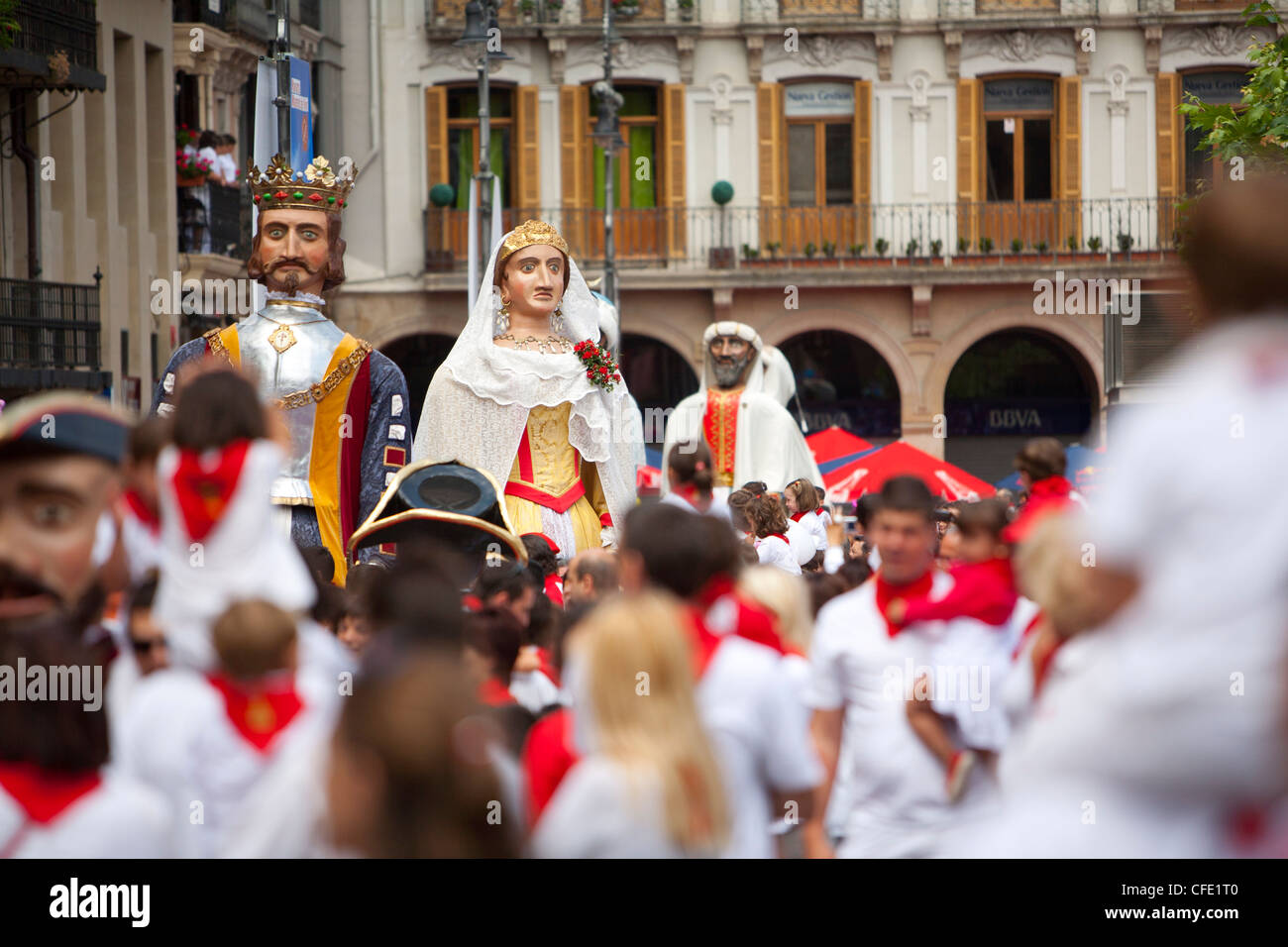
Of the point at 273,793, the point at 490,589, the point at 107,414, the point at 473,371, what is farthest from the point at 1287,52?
the point at 273,793

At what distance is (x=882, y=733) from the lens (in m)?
5.42

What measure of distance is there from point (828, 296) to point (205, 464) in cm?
2786

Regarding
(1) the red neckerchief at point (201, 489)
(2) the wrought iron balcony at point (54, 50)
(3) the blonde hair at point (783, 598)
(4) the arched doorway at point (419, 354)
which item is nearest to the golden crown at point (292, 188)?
(3) the blonde hair at point (783, 598)

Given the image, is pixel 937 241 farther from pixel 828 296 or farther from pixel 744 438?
pixel 744 438

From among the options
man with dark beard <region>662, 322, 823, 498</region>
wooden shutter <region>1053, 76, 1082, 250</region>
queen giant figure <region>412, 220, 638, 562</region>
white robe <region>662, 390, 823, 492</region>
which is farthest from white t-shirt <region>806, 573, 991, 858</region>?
wooden shutter <region>1053, 76, 1082, 250</region>

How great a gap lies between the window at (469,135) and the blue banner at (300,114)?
721 inches

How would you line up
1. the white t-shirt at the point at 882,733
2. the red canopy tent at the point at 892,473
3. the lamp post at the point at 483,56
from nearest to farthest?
1. the white t-shirt at the point at 882,733
2. the red canopy tent at the point at 892,473
3. the lamp post at the point at 483,56

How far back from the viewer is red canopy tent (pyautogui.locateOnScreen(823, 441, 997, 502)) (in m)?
19.5

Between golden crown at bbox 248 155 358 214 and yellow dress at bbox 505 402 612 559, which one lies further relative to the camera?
yellow dress at bbox 505 402 612 559

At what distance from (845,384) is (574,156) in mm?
5590

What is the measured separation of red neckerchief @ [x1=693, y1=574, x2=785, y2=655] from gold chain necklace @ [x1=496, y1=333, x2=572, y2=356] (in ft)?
14.5

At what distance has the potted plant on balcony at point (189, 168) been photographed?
26.2m

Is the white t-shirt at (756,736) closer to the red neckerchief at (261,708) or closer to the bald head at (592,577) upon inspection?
the red neckerchief at (261,708)

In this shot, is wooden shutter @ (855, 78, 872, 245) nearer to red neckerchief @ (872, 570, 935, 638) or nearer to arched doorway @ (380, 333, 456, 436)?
arched doorway @ (380, 333, 456, 436)
